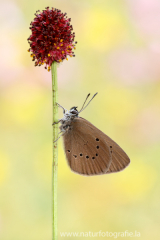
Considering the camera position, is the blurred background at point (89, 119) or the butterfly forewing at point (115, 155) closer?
the butterfly forewing at point (115, 155)

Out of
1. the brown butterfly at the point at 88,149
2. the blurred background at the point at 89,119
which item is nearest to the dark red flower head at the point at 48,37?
the brown butterfly at the point at 88,149

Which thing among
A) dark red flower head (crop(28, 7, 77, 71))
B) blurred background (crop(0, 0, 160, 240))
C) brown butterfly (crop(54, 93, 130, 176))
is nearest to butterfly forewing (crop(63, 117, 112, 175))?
brown butterfly (crop(54, 93, 130, 176))

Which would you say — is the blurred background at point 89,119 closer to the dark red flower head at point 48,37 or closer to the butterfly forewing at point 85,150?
the butterfly forewing at point 85,150

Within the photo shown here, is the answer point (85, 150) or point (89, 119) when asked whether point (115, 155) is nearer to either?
point (85, 150)

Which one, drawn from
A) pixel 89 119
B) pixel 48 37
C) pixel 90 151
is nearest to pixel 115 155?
pixel 90 151

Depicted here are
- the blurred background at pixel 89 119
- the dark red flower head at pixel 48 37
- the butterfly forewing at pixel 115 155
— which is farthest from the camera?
the blurred background at pixel 89 119

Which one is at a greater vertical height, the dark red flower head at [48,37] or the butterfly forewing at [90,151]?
the dark red flower head at [48,37]
